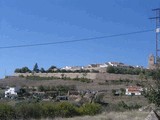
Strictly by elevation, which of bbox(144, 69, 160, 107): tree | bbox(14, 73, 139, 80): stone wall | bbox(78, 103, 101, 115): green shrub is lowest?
bbox(78, 103, 101, 115): green shrub

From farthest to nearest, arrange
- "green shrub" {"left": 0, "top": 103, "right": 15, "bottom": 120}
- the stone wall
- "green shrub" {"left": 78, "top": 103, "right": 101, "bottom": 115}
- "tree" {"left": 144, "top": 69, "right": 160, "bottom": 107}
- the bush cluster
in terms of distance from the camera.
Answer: the stone wall → "green shrub" {"left": 78, "top": 103, "right": 101, "bottom": 115} → the bush cluster → "green shrub" {"left": 0, "top": 103, "right": 15, "bottom": 120} → "tree" {"left": 144, "top": 69, "right": 160, "bottom": 107}

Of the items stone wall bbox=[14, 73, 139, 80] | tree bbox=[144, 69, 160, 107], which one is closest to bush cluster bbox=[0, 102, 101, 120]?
tree bbox=[144, 69, 160, 107]

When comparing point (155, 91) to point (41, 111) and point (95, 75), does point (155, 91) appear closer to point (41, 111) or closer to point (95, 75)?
point (41, 111)

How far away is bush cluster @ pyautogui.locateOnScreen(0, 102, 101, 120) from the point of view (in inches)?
1173

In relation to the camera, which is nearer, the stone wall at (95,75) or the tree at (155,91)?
the tree at (155,91)

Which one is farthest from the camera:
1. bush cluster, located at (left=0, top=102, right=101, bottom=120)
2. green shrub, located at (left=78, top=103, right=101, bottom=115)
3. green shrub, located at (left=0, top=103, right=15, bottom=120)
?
green shrub, located at (left=78, top=103, right=101, bottom=115)

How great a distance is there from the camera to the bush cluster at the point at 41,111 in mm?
29800

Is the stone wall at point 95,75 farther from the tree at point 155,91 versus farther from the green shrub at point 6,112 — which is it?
the tree at point 155,91

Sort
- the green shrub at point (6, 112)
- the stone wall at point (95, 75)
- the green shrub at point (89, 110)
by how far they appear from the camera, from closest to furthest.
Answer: the green shrub at point (6, 112), the green shrub at point (89, 110), the stone wall at point (95, 75)

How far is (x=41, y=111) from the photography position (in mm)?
31984

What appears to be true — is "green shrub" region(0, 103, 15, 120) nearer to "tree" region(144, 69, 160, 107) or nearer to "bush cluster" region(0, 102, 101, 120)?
"bush cluster" region(0, 102, 101, 120)

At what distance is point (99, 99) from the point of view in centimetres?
6109

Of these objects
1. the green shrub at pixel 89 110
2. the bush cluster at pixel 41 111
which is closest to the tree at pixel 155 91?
the bush cluster at pixel 41 111

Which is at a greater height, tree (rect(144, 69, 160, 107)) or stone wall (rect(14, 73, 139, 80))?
stone wall (rect(14, 73, 139, 80))
